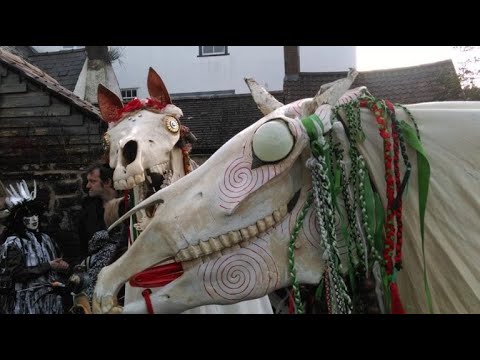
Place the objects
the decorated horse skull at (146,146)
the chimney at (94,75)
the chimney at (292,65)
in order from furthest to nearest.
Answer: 1. the chimney at (94,75)
2. the chimney at (292,65)
3. the decorated horse skull at (146,146)

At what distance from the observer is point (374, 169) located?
1616mm

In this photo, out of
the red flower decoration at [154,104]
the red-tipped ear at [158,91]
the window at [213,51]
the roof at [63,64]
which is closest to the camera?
the red flower decoration at [154,104]

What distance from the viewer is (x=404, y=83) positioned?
374 inches

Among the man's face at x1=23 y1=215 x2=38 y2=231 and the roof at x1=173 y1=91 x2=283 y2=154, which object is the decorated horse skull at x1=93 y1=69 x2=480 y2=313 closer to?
the man's face at x1=23 y1=215 x2=38 y2=231

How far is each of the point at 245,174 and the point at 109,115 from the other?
1.90 metres

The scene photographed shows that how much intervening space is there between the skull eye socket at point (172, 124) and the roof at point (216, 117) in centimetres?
688

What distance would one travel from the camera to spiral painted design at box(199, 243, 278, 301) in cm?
155

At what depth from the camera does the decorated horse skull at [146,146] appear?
2785 mm

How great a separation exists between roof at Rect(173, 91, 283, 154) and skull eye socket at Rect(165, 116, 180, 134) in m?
6.88

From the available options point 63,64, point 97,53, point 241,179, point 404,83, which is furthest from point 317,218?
point 63,64

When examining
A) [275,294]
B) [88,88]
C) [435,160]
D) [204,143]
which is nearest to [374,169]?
[435,160]

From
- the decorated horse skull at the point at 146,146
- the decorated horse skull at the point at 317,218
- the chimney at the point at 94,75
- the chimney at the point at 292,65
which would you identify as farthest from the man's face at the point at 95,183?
the chimney at the point at 94,75

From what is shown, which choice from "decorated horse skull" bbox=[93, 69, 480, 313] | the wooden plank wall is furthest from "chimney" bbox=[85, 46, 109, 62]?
"decorated horse skull" bbox=[93, 69, 480, 313]

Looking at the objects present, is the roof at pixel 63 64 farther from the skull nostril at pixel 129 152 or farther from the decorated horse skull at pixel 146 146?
the skull nostril at pixel 129 152
